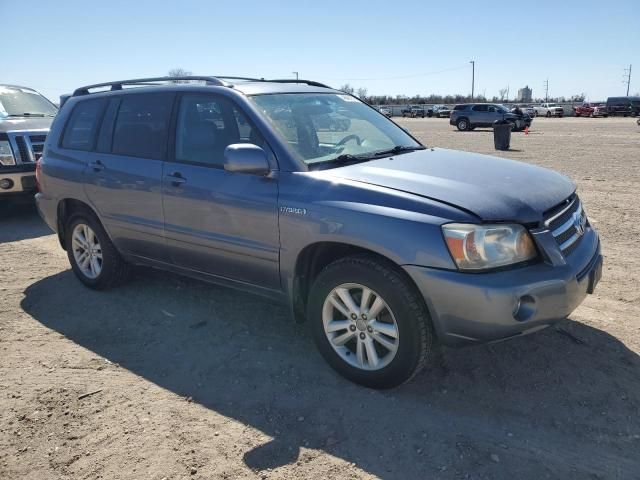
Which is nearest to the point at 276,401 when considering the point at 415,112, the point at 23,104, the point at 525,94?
the point at 23,104

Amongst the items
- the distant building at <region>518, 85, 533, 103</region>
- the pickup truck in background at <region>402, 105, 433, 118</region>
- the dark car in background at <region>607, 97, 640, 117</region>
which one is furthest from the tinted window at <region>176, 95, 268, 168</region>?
the distant building at <region>518, 85, 533, 103</region>

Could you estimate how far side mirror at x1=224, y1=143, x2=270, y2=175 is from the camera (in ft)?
11.0

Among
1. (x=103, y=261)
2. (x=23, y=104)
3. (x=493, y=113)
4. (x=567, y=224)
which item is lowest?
(x=103, y=261)

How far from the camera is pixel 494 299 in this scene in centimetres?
277

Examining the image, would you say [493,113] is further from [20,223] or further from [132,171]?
[132,171]

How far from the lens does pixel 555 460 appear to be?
2633mm

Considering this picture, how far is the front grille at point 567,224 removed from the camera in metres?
3.14

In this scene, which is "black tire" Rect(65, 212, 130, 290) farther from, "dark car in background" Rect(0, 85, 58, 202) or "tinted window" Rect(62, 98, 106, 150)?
"dark car in background" Rect(0, 85, 58, 202)

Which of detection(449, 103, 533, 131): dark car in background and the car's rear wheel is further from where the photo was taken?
the car's rear wheel

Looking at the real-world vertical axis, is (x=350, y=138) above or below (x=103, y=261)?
above

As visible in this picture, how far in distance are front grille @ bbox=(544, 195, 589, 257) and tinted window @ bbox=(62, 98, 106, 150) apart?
387cm

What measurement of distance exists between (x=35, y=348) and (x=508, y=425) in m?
3.35

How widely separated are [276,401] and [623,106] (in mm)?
55837

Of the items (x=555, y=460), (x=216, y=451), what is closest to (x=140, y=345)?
(x=216, y=451)
